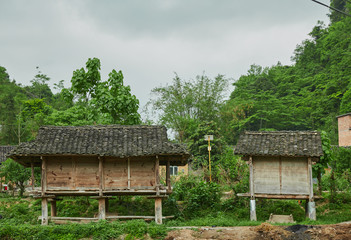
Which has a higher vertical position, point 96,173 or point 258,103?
point 258,103

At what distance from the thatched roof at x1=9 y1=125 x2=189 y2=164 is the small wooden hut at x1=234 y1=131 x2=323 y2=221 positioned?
3688 mm

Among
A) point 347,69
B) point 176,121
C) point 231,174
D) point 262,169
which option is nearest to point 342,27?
point 347,69

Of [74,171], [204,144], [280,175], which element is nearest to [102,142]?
[74,171]

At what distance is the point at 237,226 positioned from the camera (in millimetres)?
17391

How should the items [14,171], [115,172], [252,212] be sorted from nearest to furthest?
[115,172], [252,212], [14,171]

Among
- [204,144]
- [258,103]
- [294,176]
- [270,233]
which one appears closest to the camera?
[270,233]

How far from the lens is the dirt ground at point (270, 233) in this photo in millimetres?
14891

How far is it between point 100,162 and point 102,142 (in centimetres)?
99

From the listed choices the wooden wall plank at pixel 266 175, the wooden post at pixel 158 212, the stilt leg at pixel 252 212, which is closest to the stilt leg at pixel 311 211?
the wooden wall plank at pixel 266 175

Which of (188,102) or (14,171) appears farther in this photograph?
(188,102)

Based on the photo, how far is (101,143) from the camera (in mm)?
18703

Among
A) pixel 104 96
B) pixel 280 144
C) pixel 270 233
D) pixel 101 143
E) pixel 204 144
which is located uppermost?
pixel 104 96

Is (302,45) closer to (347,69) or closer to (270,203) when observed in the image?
(347,69)

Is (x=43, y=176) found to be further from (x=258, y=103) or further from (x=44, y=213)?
(x=258, y=103)
